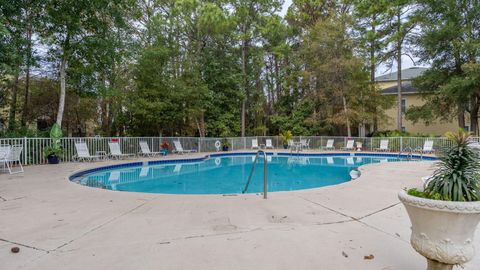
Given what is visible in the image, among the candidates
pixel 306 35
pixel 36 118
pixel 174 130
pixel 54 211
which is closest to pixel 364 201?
pixel 54 211

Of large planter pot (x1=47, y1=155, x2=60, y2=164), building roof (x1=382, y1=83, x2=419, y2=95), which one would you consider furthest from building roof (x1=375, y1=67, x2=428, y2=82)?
large planter pot (x1=47, y1=155, x2=60, y2=164)

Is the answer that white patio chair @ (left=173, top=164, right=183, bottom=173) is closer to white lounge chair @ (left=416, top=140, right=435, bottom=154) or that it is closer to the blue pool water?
the blue pool water

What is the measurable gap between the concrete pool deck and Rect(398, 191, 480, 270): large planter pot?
0.56 m

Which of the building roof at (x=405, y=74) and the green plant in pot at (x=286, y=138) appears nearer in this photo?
the green plant in pot at (x=286, y=138)

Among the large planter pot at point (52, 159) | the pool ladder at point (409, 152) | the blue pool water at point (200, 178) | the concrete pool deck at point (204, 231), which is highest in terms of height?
the large planter pot at point (52, 159)

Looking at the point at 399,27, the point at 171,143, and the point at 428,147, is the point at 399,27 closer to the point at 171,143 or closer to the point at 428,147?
the point at 428,147

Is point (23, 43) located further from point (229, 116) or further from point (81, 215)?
point (229, 116)

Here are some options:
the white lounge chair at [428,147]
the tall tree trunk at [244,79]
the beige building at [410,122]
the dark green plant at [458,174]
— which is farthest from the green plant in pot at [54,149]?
the beige building at [410,122]

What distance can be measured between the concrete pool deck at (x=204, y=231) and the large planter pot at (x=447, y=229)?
22.2 inches

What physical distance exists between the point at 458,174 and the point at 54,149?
10953 millimetres

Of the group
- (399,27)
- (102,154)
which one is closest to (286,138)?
(399,27)

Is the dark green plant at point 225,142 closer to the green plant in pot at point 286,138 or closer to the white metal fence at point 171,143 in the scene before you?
the white metal fence at point 171,143

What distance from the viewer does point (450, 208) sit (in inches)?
67.6

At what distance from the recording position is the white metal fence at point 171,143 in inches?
366
